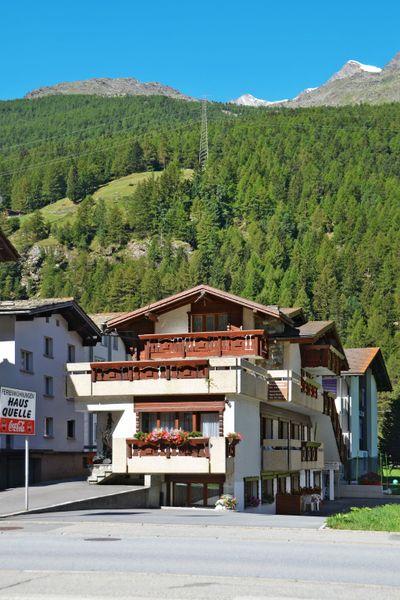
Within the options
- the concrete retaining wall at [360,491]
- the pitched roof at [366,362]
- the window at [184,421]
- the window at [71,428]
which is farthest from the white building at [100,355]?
the pitched roof at [366,362]

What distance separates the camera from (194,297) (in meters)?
46.0

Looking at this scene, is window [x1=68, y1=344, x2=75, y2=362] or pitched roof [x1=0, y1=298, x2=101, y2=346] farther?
window [x1=68, y1=344, x2=75, y2=362]

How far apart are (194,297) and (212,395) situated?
7261 millimetres

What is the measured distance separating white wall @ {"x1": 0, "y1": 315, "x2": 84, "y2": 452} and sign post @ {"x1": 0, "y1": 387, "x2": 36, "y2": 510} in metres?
12.0

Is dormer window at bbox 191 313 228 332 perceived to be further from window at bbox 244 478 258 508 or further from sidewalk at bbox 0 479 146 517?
sidewalk at bbox 0 479 146 517

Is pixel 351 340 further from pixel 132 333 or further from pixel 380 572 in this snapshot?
pixel 380 572

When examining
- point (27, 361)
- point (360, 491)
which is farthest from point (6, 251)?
point (360, 491)

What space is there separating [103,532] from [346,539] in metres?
5.42

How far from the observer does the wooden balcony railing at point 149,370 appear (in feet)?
130

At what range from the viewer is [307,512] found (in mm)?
49281

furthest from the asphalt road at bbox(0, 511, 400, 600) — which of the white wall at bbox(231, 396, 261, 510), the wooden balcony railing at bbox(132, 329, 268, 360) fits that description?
the wooden balcony railing at bbox(132, 329, 268, 360)

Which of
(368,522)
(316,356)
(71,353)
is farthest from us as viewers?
(316,356)

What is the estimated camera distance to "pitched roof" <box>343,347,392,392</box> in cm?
7179

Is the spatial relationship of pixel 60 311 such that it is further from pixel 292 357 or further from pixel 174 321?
pixel 292 357
